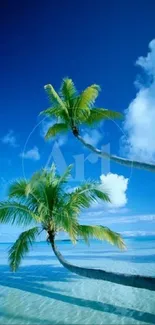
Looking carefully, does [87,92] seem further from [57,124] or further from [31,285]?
[31,285]

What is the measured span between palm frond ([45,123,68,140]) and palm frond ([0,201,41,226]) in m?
3.38

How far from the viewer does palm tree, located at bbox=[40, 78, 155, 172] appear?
38.2 feet

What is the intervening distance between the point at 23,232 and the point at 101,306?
10.8 feet

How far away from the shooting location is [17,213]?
33.9 ft

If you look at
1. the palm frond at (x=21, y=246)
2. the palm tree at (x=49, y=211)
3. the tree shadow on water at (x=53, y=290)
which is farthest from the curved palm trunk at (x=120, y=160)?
the tree shadow on water at (x=53, y=290)

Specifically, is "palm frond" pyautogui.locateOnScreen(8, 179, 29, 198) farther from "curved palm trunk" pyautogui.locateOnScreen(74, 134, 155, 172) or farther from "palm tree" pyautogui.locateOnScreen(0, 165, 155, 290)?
"curved palm trunk" pyautogui.locateOnScreen(74, 134, 155, 172)

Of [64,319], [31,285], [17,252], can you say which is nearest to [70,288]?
[31,285]

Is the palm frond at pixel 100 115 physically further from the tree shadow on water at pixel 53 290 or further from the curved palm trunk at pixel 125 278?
the tree shadow on water at pixel 53 290

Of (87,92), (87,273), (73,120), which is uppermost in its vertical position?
(87,92)

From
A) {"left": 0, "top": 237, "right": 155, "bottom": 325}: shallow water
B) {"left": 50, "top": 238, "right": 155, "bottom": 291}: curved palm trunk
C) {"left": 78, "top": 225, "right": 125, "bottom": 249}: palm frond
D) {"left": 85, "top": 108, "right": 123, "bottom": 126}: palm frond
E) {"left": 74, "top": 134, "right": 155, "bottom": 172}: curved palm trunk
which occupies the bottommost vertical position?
→ {"left": 0, "top": 237, "right": 155, "bottom": 325}: shallow water

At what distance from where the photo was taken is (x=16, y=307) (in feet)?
30.6

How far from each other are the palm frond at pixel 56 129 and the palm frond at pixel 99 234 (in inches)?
146

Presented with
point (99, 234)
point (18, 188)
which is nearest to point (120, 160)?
point (99, 234)

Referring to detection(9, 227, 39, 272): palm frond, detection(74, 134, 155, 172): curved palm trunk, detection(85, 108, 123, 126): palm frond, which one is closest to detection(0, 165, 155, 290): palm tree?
detection(9, 227, 39, 272): palm frond
